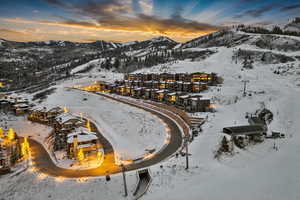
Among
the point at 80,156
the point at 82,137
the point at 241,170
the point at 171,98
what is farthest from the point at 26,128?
the point at 241,170

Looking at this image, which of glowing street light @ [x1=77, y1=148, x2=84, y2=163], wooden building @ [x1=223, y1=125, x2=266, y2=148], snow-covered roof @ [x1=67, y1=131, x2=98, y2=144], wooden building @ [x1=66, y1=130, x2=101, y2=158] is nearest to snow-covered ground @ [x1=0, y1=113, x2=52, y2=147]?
snow-covered roof @ [x1=67, y1=131, x2=98, y2=144]

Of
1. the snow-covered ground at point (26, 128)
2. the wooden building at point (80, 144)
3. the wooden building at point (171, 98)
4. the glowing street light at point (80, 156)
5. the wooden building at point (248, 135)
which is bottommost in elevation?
the snow-covered ground at point (26, 128)

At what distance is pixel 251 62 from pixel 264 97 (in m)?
47.3

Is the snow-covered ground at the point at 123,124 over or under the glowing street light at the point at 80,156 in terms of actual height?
over

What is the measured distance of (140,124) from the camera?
43281mm

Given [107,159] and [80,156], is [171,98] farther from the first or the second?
[80,156]

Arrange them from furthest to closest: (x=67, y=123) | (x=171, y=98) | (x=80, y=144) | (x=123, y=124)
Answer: (x=171, y=98) → (x=123, y=124) → (x=67, y=123) → (x=80, y=144)

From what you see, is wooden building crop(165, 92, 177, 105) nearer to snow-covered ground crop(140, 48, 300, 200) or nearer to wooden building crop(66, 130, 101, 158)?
snow-covered ground crop(140, 48, 300, 200)

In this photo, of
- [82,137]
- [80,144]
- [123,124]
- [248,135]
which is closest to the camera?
[248,135]

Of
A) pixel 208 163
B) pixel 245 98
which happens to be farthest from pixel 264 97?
pixel 208 163

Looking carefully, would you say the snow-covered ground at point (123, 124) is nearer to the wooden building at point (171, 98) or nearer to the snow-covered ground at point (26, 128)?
the snow-covered ground at point (26, 128)

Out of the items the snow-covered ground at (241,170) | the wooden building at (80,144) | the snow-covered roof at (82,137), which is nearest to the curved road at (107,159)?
the wooden building at (80,144)

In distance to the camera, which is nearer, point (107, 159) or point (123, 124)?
point (107, 159)

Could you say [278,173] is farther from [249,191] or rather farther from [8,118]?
[8,118]
